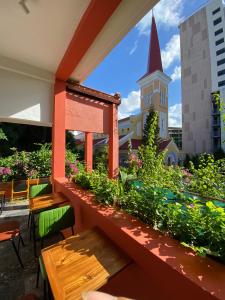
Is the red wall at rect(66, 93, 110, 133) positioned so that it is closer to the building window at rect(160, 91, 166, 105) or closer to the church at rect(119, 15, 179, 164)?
the church at rect(119, 15, 179, 164)

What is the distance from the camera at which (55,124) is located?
4.76 meters

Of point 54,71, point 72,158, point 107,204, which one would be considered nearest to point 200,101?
point 72,158

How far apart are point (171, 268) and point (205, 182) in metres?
1.91

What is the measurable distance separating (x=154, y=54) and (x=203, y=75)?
9329 millimetres

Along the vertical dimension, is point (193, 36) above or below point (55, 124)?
above

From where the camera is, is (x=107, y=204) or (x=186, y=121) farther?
(x=186, y=121)

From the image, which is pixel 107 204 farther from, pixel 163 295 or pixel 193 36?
pixel 193 36

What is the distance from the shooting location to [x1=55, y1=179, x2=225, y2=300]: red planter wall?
0.99 metres

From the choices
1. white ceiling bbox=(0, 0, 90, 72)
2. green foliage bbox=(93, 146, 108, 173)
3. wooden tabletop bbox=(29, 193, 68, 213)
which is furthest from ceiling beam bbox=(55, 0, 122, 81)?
wooden tabletop bbox=(29, 193, 68, 213)

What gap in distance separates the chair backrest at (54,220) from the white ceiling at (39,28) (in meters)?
3.00

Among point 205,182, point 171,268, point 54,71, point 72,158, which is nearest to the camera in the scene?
point 171,268

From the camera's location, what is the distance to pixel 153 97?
24.0 m

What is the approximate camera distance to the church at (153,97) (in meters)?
23.0

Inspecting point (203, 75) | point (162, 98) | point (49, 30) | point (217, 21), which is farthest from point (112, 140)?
point (217, 21)
